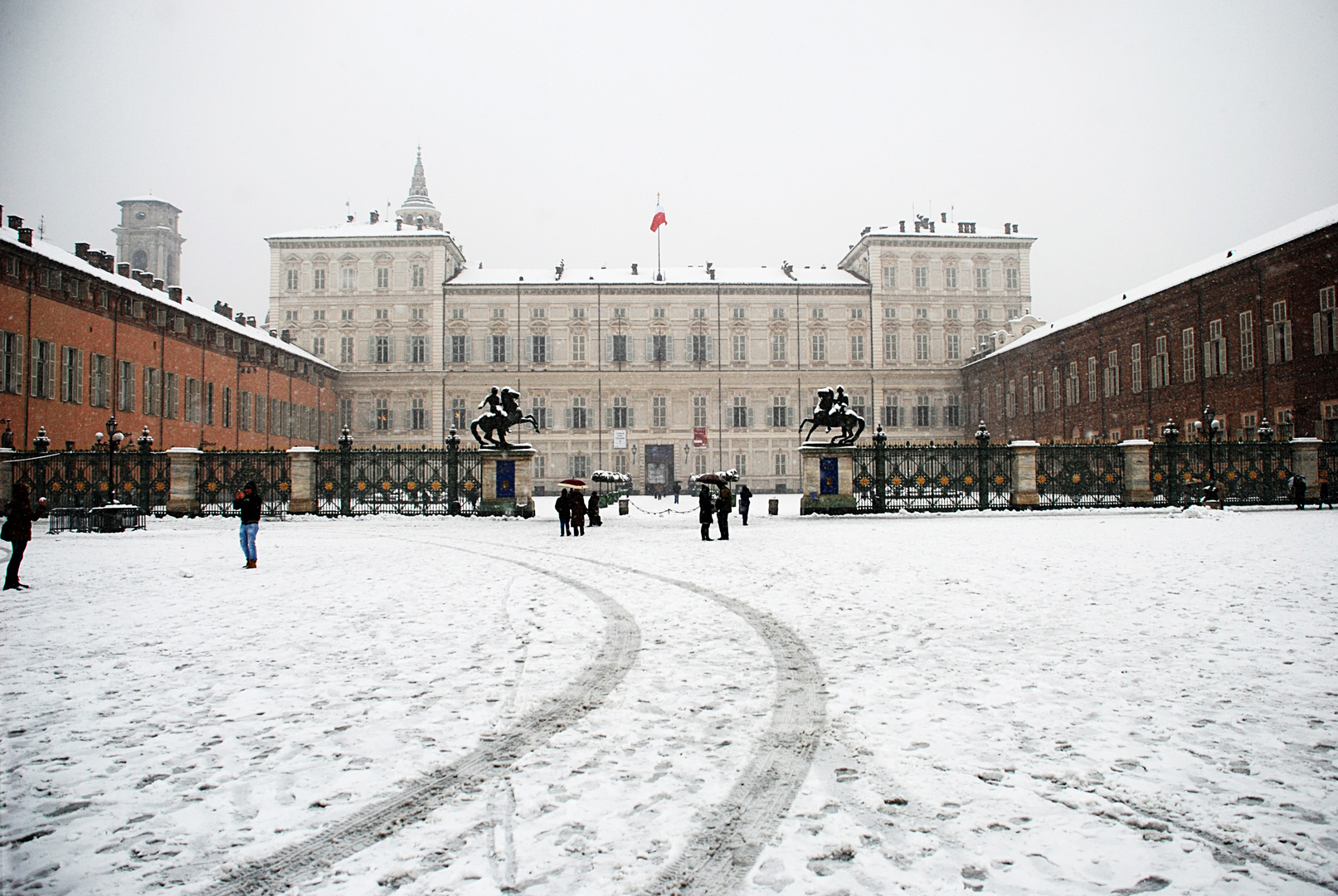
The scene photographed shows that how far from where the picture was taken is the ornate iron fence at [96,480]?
2317cm

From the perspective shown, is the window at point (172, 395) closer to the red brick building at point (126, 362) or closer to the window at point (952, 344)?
the red brick building at point (126, 362)

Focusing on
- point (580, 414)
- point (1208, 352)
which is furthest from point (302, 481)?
point (1208, 352)

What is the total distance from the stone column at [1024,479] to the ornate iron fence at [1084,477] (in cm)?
45

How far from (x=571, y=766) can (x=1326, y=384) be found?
3025 cm

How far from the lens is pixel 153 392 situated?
110ft

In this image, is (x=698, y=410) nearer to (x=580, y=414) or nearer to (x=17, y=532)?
(x=580, y=414)

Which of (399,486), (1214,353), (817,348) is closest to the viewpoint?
(399,486)

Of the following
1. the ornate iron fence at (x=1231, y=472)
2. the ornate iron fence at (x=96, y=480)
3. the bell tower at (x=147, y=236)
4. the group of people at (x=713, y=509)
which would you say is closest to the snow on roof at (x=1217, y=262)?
the ornate iron fence at (x=1231, y=472)

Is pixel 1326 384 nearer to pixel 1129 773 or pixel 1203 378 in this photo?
pixel 1203 378

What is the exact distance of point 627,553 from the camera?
43.5 ft

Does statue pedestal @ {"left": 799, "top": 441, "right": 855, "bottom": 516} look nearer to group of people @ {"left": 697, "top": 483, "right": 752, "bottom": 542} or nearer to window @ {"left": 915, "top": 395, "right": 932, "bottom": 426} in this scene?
group of people @ {"left": 697, "top": 483, "right": 752, "bottom": 542}

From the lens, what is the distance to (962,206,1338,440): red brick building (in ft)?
83.5

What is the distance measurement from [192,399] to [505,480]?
70.5 feet

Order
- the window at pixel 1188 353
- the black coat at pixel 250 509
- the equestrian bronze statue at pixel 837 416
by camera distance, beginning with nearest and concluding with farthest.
A: the black coat at pixel 250 509 → the equestrian bronze statue at pixel 837 416 → the window at pixel 1188 353
